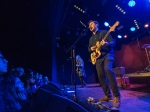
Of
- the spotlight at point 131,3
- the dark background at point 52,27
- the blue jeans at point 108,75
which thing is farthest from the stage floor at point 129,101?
the spotlight at point 131,3

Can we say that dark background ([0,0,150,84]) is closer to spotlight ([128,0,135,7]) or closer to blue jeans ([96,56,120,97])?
spotlight ([128,0,135,7])

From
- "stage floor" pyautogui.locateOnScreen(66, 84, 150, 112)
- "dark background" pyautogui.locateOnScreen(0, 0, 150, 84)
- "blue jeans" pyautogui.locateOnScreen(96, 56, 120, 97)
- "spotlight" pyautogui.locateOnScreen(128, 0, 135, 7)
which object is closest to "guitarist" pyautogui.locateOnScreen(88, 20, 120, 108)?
"blue jeans" pyautogui.locateOnScreen(96, 56, 120, 97)

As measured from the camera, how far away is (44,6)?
18.1 feet

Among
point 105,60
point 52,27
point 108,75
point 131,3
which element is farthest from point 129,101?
point 52,27

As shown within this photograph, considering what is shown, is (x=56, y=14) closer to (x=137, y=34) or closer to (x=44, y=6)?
(x=44, y=6)

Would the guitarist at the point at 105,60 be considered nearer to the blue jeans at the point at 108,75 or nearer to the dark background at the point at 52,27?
the blue jeans at the point at 108,75

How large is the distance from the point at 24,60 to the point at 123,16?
6.31 meters

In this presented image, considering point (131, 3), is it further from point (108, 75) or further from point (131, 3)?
point (108, 75)

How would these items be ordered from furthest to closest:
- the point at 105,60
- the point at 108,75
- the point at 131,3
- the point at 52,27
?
the point at 52,27 < the point at 131,3 < the point at 105,60 < the point at 108,75

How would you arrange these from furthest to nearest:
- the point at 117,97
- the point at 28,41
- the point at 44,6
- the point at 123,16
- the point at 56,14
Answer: the point at 28,41 → the point at 123,16 → the point at 44,6 → the point at 56,14 → the point at 117,97

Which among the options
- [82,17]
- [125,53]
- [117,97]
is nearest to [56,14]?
[82,17]

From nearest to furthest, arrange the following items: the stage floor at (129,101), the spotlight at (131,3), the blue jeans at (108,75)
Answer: the stage floor at (129,101), the blue jeans at (108,75), the spotlight at (131,3)

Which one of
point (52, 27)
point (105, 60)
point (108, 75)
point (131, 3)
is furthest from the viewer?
point (52, 27)

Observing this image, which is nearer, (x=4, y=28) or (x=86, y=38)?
(x=4, y=28)
